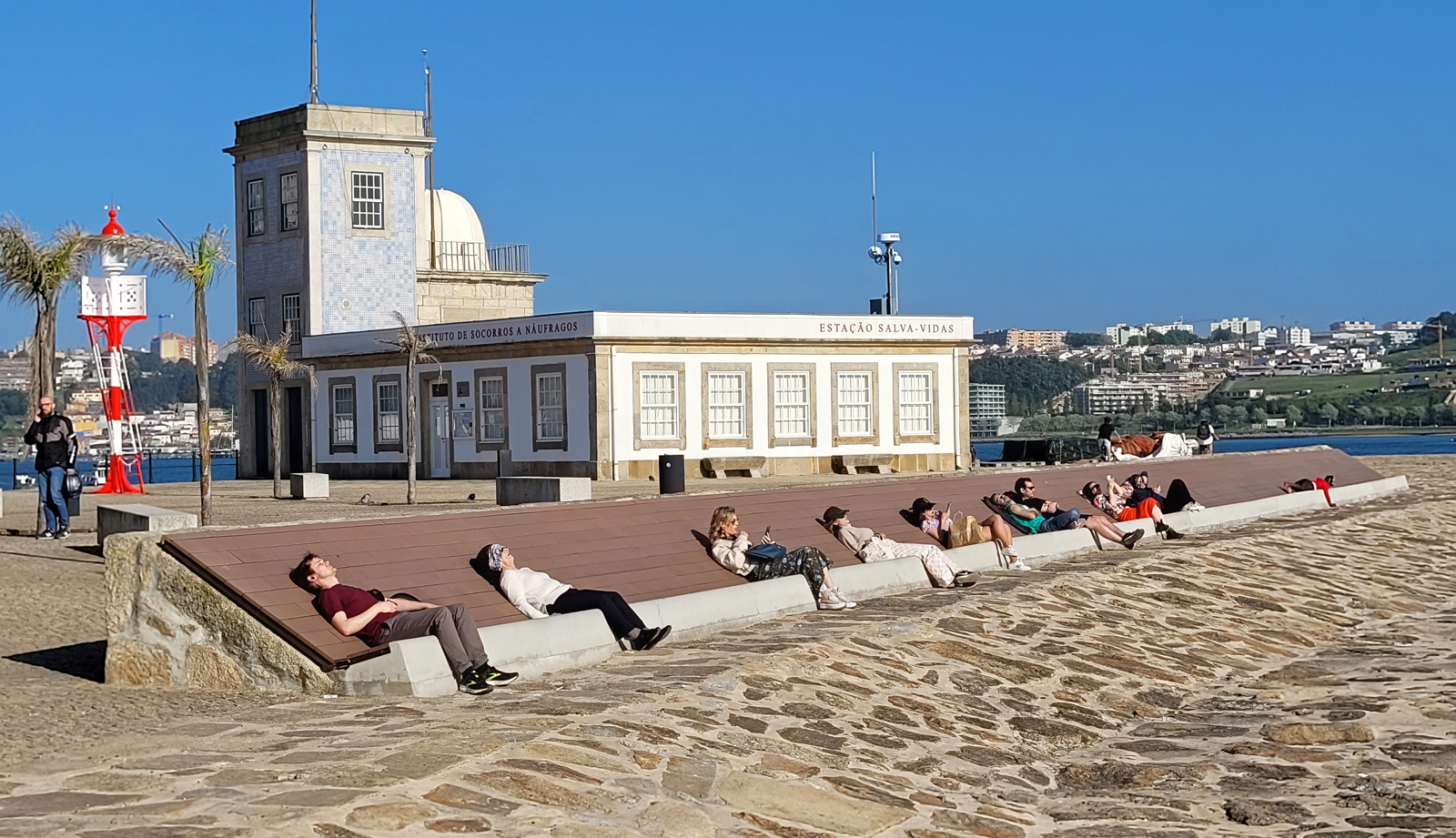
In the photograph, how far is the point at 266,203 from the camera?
40.1m

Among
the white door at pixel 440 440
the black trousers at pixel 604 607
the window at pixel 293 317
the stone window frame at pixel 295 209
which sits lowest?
the black trousers at pixel 604 607

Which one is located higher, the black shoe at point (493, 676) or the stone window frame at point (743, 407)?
the stone window frame at point (743, 407)

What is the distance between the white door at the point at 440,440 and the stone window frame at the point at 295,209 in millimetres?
6010

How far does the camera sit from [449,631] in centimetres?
1056

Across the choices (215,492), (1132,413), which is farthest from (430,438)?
(1132,413)

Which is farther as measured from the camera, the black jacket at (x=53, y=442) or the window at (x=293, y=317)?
the window at (x=293, y=317)

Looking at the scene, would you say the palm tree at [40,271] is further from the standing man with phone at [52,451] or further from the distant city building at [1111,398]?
the distant city building at [1111,398]

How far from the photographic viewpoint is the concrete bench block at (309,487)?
28.4m

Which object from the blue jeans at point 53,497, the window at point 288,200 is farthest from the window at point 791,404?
the blue jeans at point 53,497

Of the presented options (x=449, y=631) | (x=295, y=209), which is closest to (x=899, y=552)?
(x=449, y=631)

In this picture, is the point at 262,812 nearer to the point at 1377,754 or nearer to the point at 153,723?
the point at 153,723

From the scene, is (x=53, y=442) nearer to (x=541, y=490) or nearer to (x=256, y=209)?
(x=541, y=490)

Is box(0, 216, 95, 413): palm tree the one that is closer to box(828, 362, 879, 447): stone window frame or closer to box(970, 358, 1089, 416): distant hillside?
box(828, 362, 879, 447): stone window frame

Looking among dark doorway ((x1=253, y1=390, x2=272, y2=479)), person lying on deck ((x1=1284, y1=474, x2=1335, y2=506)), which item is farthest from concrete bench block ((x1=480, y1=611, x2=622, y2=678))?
dark doorway ((x1=253, y1=390, x2=272, y2=479))
